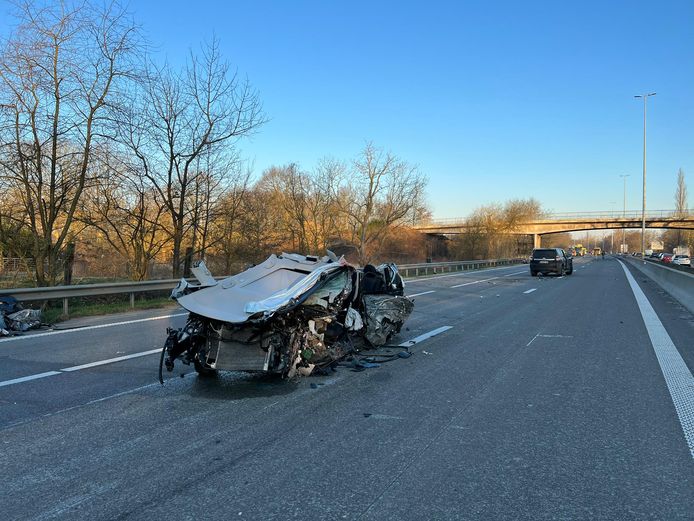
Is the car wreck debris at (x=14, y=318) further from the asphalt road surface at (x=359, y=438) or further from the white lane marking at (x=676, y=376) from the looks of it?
the white lane marking at (x=676, y=376)

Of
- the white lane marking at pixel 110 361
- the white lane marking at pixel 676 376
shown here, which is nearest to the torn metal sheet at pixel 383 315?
the white lane marking at pixel 110 361

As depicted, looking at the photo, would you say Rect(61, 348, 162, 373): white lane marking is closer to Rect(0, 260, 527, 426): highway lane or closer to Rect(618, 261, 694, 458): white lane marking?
Rect(0, 260, 527, 426): highway lane

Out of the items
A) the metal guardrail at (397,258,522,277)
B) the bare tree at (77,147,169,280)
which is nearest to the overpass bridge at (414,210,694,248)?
the metal guardrail at (397,258,522,277)

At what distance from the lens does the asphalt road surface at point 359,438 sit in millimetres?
3309

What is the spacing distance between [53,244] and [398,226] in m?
33.0

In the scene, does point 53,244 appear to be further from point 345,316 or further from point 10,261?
point 345,316

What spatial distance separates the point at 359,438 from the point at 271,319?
5.98 feet

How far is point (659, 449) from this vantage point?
4.20m

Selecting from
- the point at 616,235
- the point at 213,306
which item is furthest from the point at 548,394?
the point at 616,235

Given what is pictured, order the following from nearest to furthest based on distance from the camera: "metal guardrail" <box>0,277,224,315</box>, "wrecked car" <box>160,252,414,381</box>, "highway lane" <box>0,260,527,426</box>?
"highway lane" <box>0,260,527,426</box>
"wrecked car" <box>160,252,414,381</box>
"metal guardrail" <box>0,277,224,315</box>

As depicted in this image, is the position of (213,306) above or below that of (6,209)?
below

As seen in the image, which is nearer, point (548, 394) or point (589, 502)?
point (589, 502)

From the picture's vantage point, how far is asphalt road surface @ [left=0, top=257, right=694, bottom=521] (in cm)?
331

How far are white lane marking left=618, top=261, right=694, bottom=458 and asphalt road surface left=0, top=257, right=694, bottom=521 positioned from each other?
4cm
